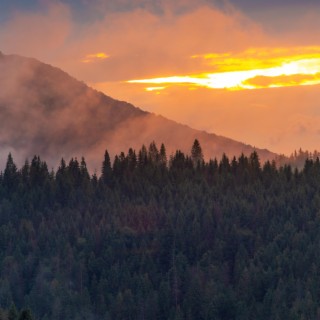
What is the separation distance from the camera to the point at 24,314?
113688 mm

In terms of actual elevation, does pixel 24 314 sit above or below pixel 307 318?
above

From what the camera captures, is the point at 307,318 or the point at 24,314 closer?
the point at 24,314

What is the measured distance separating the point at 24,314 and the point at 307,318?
96.3 m

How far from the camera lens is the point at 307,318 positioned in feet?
656
